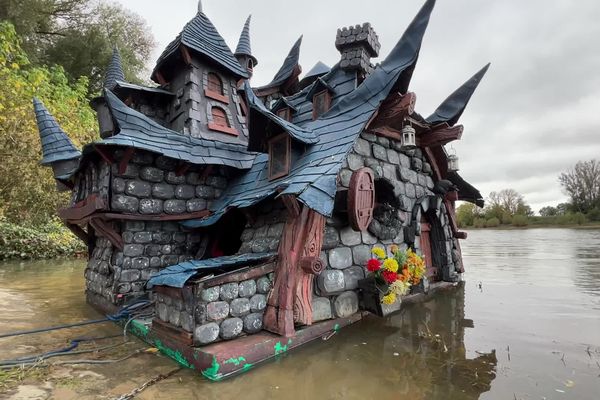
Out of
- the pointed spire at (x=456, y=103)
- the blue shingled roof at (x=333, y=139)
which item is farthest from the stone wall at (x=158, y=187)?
the pointed spire at (x=456, y=103)

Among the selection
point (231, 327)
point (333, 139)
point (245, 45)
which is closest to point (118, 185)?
point (231, 327)

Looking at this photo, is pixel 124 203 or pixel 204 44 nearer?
pixel 124 203

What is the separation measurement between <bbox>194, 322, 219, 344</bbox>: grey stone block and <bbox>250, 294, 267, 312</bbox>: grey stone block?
53cm

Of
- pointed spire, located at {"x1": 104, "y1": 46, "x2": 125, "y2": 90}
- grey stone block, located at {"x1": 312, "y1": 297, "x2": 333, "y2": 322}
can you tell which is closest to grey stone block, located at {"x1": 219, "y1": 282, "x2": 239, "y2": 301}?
grey stone block, located at {"x1": 312, "y1": 297, "x2": 333, "y2": 322}

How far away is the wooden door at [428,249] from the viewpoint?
7.48 m

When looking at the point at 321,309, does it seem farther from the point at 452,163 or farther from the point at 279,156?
the point at 452,163

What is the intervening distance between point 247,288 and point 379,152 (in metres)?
3.35

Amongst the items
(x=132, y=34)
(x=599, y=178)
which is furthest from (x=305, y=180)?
(x=599, y=178)

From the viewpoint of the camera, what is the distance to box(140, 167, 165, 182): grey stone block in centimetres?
561

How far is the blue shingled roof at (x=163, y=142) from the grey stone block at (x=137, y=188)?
0.68 m

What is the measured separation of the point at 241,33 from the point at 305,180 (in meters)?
7.65

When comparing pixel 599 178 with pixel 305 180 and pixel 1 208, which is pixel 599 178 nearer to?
pixel 305 180

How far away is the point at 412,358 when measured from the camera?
3748mm

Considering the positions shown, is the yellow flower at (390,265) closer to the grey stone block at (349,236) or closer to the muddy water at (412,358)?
the grey stone block at (349,236)
